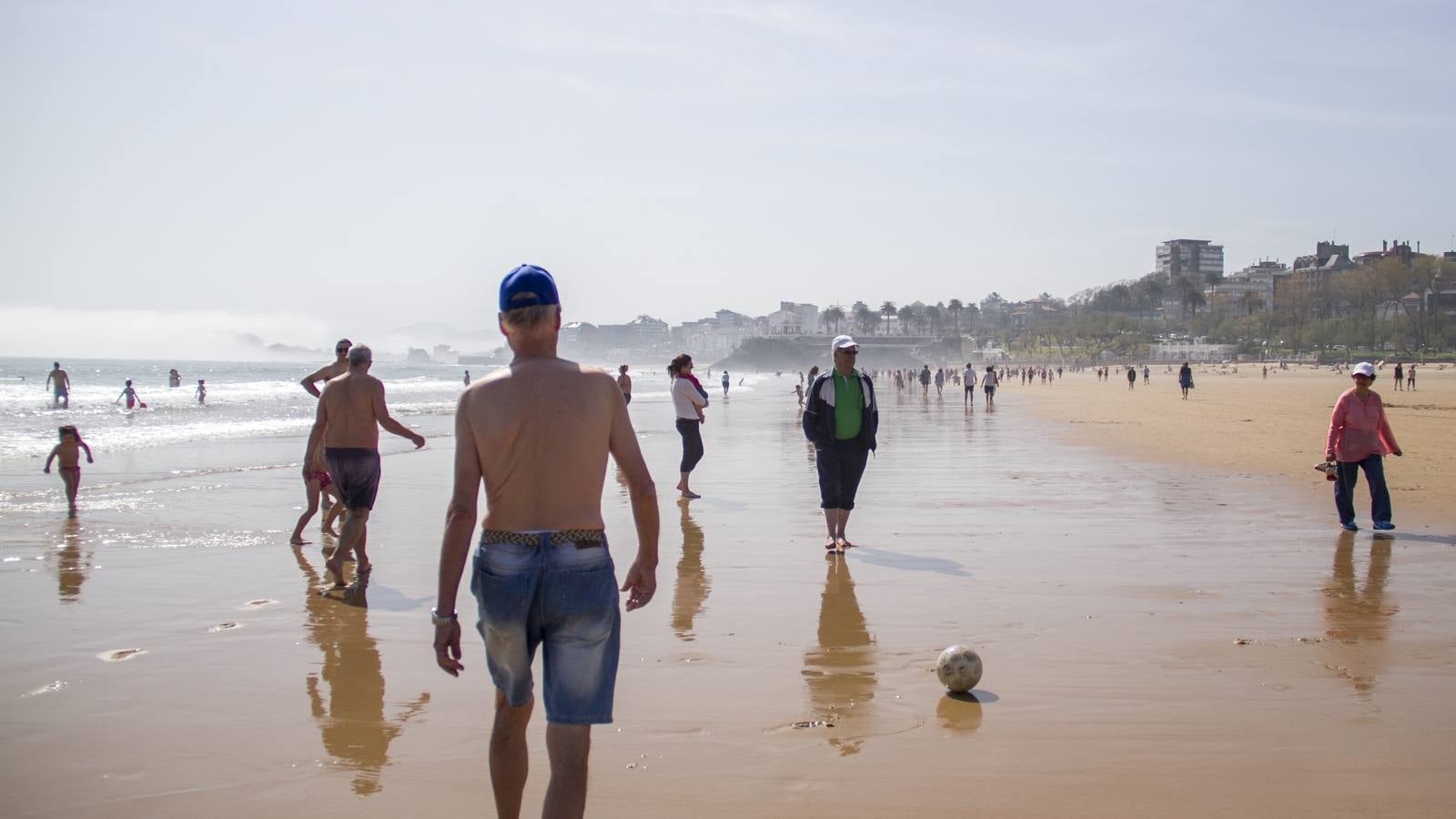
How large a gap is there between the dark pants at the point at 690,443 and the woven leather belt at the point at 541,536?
872cm

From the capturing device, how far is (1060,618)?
19.1ft

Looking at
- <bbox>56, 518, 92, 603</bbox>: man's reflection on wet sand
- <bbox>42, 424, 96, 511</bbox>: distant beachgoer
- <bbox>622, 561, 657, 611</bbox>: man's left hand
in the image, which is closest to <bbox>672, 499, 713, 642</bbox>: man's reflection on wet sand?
<bbox>622, 561, 657, 611</bbox>: man's left hand

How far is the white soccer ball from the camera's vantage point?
4.45 m

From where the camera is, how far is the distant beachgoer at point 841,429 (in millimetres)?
8148

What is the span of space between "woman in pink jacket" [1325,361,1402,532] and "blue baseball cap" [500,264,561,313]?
309 inches

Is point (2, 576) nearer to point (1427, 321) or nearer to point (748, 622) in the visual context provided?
point (748, 622)

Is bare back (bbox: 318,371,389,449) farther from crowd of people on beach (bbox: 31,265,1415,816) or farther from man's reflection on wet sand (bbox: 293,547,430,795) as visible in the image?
crowd of people on beach (bbox: 31,265,1415,816)

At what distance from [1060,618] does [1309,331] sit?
441 feet

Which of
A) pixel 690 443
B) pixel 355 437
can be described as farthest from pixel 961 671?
pixel 690 443

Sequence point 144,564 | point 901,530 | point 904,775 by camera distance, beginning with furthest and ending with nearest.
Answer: point 901,530
point 144,564
point 904,775

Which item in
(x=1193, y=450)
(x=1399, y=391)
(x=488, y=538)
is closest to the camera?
(x=488, y=538)

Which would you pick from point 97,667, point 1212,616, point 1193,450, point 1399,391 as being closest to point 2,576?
point 97,667

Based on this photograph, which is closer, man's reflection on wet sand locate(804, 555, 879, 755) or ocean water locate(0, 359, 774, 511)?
man's reflection on wet sand locate(804, 555, 879, 755)

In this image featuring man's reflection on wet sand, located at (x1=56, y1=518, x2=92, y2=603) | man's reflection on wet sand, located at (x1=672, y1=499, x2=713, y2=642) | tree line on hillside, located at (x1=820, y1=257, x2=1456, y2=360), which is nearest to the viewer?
man's reflection on wet sand, located at (x1=672, y1=499, x2=713, y2=642)
